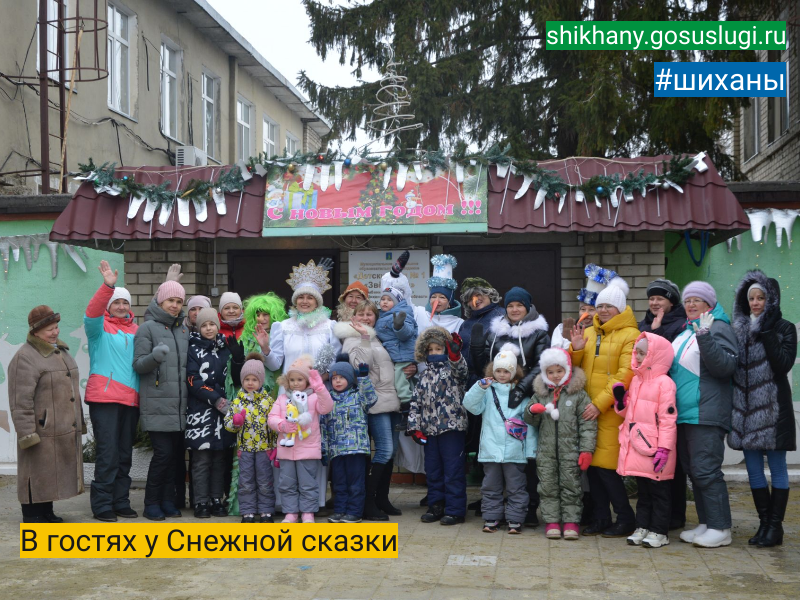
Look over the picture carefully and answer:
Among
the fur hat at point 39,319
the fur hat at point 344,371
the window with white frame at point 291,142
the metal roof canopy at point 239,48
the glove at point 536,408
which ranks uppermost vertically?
the metal roof canopy at point 239,48

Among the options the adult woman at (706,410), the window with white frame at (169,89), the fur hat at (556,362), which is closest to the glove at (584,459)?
the fur hat at (556,362)

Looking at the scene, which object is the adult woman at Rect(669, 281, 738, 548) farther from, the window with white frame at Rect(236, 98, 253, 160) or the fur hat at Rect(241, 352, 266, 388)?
the window with white frame at Rect(236, 98, 253, 160)

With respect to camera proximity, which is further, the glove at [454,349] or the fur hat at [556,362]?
the glove at [454,349]

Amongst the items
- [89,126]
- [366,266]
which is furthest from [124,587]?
[89,126]

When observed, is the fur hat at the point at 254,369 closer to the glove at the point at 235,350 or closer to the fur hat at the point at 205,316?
the glove at the point at 235,350

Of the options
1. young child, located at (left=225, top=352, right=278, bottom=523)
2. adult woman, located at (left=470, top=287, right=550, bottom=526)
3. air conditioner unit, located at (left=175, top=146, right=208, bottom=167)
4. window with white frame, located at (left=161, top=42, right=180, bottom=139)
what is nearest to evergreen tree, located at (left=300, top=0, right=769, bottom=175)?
air conditioner unit, located at (left=175, top=146, right=208, bottom=167)

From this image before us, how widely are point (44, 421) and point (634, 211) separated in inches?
201

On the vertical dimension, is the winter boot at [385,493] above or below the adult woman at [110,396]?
below

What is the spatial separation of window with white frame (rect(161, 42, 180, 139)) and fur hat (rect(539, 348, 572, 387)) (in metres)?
13.7

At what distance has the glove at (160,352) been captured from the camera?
656 cm

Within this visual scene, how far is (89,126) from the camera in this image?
14797 mm

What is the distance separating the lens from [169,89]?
18344 millimetres

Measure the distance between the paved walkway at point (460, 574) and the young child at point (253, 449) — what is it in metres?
0.96

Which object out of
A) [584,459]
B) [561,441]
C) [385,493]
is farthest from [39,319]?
[584,459]
